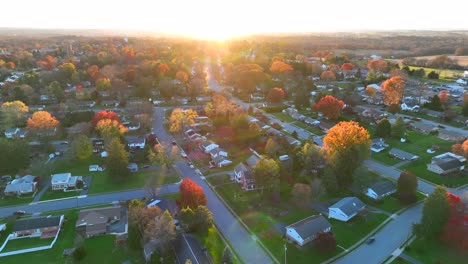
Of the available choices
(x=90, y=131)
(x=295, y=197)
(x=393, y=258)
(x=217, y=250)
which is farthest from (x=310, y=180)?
(x=90, y=131)

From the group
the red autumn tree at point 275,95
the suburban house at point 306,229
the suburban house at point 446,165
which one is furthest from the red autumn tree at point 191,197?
the red autumn tree at point 275,95

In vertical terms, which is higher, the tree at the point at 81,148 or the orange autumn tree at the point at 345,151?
the orange autumn tree at the point at 345,151

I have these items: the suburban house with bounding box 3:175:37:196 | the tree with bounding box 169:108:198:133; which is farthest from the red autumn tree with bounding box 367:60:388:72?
the suburban house with bounding box 3:175:37:196

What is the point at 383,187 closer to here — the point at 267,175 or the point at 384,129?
the point at 267,175

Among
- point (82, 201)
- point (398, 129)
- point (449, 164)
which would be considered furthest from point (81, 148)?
point (398, 129)

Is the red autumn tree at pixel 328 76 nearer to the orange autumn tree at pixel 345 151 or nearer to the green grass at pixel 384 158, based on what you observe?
the green grass at pixel 384 158

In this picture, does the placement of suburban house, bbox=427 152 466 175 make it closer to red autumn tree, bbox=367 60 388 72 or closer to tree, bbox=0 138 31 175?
tree, bbox=0 138 31 175
